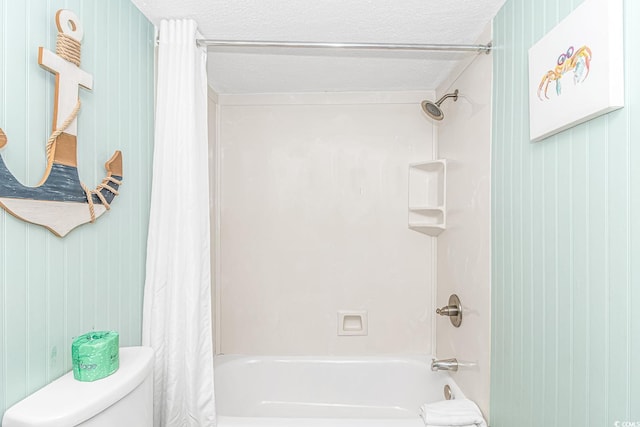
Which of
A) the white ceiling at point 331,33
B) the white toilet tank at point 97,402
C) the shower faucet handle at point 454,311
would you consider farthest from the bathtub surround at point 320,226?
the white toilet tank at point 97,402

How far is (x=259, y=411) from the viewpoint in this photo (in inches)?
91.3

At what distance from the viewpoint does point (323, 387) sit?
234 centimetres

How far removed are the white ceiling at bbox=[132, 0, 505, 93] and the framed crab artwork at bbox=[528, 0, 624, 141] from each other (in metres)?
0.49

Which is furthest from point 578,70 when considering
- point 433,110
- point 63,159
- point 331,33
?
point 63,159

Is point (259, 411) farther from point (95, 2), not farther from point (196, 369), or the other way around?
point (95, 2)

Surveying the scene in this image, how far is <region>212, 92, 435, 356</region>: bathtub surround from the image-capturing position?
2.40 metres

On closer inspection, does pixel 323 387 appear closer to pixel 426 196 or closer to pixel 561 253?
pixel 426 196

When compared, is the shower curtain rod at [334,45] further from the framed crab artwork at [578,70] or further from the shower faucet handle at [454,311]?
the shower faucet handle at [454,311]

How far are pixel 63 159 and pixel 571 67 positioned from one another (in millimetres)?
1309

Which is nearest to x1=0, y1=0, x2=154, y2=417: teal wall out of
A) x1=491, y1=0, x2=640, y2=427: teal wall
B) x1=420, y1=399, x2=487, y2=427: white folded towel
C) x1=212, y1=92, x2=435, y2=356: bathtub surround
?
x1=212, y1=92, x2=435, y2=356: bathtub surround

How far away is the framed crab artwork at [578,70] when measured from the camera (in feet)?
2.61

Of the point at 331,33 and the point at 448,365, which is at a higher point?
the point at 331,33

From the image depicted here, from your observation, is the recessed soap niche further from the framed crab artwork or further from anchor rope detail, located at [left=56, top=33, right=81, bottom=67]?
anchor rope detail, located at [left=56, top=33, right=81, bottom=67]

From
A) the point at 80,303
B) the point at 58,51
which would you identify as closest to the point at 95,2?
the point at 58,51
